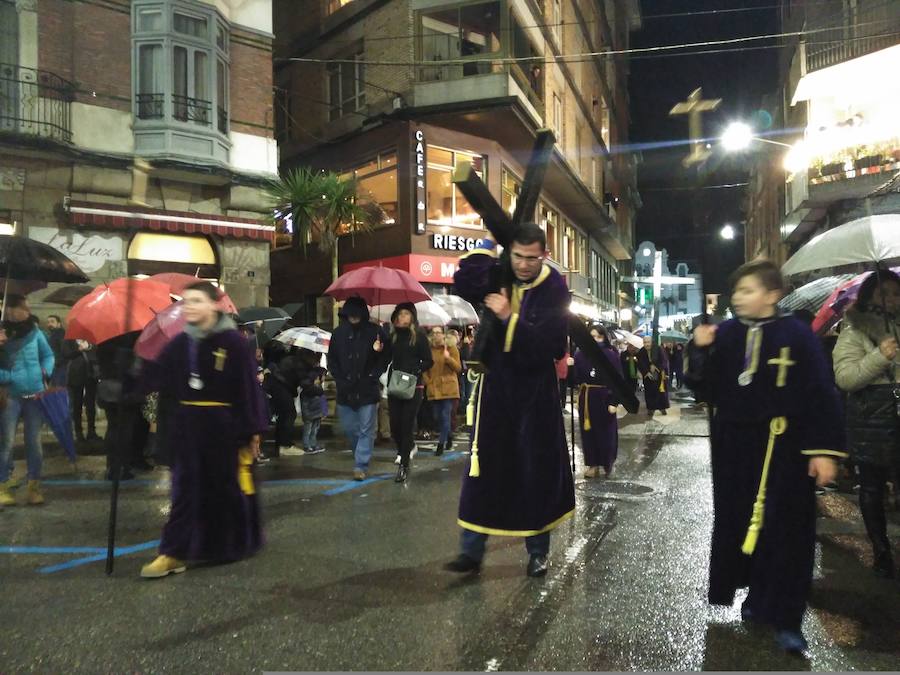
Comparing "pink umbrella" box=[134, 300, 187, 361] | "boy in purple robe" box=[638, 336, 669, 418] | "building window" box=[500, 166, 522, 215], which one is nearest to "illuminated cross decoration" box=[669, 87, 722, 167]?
"pink umbrella" box=[134, 300, 187, 361]

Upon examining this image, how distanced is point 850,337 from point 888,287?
0.48 m

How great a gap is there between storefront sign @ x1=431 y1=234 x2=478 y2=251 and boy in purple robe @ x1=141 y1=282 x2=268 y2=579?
1683 centimetres

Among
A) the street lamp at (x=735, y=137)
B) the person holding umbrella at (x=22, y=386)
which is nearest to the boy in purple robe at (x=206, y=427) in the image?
the person holding umbrella at (x=22, y=386)

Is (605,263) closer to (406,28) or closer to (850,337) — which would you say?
(406,28)

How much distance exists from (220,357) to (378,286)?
17.8ft

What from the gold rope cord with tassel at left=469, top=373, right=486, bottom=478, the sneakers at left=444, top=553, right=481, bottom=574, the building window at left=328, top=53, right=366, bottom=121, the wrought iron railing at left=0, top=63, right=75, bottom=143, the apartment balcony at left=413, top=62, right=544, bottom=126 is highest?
the building window at left=328, top=53, right=366, bottom=121

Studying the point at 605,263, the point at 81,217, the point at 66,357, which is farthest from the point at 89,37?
the point at 605,263

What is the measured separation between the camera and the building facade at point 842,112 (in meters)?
15.5

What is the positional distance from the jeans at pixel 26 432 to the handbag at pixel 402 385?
3.50 metres

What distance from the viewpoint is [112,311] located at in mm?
7199

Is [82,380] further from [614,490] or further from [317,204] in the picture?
[317,204]

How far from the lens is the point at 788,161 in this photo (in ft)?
82.5

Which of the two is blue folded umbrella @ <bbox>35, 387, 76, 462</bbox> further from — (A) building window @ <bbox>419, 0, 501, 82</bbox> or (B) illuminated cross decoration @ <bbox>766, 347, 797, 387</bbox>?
(A) building window @ <bbox>419, 0, 501, 82</bbox>

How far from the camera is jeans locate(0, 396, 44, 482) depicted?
6.44 metres
